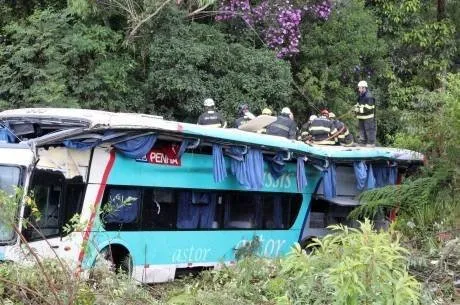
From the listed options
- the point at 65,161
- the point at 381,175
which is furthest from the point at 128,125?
the point at 381,175

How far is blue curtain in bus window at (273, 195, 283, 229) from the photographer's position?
1212 cm

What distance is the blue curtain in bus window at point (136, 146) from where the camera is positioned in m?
9.17

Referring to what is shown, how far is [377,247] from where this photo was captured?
350 centimetres

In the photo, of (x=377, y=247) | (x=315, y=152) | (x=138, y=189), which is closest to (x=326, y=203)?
(x=315, y=152)

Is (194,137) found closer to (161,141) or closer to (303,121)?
(161,141)

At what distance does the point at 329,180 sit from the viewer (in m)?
12.6

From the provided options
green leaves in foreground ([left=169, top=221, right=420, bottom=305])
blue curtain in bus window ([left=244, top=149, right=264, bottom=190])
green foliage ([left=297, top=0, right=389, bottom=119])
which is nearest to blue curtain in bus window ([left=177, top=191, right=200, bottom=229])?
blue curtain in bus window ([left=244, top=149, right=264, bottom=190])

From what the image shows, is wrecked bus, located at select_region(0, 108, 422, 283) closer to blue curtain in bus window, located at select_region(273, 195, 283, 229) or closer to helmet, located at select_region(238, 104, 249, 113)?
blue curtain in bus window, located at select_region(273, 195, 283, 229)

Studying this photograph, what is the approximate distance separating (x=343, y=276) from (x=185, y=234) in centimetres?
703

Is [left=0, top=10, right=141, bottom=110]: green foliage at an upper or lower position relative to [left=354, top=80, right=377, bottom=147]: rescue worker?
upper

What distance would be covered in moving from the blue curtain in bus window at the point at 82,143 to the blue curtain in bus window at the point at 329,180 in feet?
16.7

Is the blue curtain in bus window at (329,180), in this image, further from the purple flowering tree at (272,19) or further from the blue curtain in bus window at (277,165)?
the purple flowering tree at (272,19)

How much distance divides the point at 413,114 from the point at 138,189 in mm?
3968

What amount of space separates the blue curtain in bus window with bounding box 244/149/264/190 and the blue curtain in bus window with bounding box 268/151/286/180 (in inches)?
15.6
